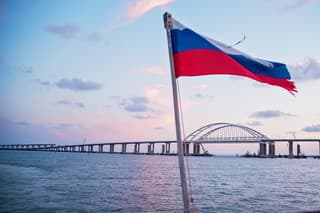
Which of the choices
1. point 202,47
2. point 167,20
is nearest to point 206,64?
point 202,47

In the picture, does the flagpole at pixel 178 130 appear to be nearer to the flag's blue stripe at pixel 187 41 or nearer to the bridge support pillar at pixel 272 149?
the flag's blue stripe at pixel 187 41

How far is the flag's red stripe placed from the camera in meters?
6.04

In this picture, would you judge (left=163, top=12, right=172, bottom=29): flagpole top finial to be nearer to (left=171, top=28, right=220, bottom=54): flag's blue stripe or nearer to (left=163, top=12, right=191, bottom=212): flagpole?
(left=163, top=12, right=191, bottom=212): flagpole

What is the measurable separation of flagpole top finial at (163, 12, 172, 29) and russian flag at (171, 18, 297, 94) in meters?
0.19

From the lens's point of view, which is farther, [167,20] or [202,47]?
[202,47]

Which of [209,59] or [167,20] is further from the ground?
[167,20]

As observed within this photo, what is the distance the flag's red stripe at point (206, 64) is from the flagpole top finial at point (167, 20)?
62 cm

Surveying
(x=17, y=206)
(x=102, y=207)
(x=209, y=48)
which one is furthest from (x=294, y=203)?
(x=209, y=48)

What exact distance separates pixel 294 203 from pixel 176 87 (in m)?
21.1

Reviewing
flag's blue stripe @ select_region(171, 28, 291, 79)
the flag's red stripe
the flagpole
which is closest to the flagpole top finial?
the flagpole

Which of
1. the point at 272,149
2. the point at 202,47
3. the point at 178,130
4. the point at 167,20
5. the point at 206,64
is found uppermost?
the point at 167,20

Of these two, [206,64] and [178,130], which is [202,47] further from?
[178,130]

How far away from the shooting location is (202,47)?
20.4ft

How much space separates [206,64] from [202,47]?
1.18ft
